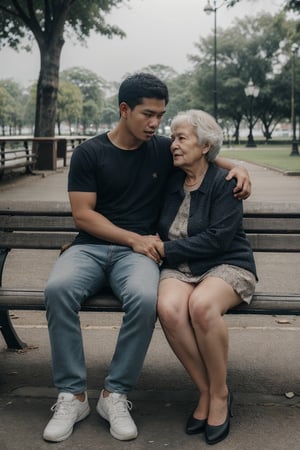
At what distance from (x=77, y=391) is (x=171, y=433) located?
48cm

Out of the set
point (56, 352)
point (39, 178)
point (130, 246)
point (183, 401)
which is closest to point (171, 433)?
Result: point (183, 401)

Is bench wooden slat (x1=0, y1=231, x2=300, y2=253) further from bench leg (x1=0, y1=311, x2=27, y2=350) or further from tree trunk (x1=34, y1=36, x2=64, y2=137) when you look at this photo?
tree trunk (x1=34, y1=36, x2=64, y2=137)

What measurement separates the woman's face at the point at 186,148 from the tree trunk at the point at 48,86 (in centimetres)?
2185

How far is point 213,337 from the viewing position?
327cm

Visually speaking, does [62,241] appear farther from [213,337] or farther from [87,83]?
[87,83]

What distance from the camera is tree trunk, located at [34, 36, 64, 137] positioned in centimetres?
2480

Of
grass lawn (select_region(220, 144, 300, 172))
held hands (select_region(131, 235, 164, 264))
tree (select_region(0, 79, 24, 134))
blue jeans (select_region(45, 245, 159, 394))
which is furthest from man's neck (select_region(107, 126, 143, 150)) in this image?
tree (select_region(0, 79, 24, 134))

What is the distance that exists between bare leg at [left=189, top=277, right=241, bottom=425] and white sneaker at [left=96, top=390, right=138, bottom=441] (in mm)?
370

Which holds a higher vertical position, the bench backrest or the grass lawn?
→ the grass lawn

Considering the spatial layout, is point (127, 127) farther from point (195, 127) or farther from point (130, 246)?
point (130, 246)

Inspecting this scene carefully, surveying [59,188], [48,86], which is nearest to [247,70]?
[48,86]

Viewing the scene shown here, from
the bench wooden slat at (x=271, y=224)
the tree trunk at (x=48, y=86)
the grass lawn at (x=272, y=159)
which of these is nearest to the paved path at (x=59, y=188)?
the grass lawn at (x=272, y=159)

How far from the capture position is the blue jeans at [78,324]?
333 centimetres

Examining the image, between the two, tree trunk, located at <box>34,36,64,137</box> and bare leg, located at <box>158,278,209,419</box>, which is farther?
tree trunk, located at <box>34,36,64,137</box>
